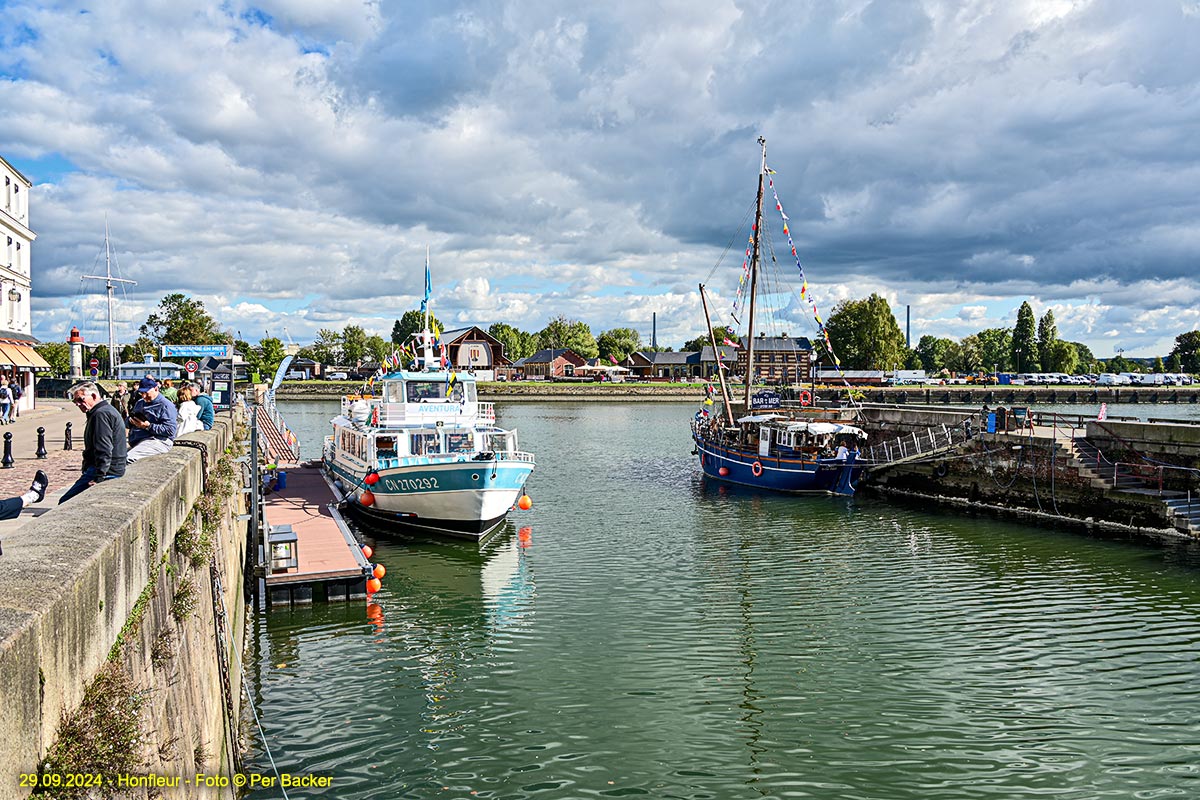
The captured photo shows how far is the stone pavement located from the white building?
5940 mm

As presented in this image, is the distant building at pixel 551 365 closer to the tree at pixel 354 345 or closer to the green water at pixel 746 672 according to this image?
the tree at pixel 354 345

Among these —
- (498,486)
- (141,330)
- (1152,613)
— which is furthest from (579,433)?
(141,330)

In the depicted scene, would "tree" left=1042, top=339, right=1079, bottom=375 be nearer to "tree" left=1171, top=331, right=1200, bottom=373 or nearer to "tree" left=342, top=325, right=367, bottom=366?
"tree" left=1171, top=331, right=1200, bottom=373

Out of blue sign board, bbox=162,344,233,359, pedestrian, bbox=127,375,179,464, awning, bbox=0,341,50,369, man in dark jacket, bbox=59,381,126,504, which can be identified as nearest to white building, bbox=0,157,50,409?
awning, bbox=0,341,50,369

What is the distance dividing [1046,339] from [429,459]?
173624 mm

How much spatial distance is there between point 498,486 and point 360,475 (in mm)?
5616

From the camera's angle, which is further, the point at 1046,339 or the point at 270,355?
the point at 1046,339

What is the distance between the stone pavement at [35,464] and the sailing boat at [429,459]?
28.6 ft

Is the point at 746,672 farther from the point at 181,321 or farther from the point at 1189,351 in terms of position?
the point at 1189,351

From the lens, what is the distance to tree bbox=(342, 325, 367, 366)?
188m

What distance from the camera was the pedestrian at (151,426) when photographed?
1294 centimetres

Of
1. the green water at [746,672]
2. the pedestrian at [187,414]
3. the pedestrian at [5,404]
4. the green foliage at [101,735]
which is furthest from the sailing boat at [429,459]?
the green foliage at [101,735]

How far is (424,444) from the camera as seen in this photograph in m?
29.7

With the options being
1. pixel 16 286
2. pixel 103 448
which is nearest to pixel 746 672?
pixel 103 448
